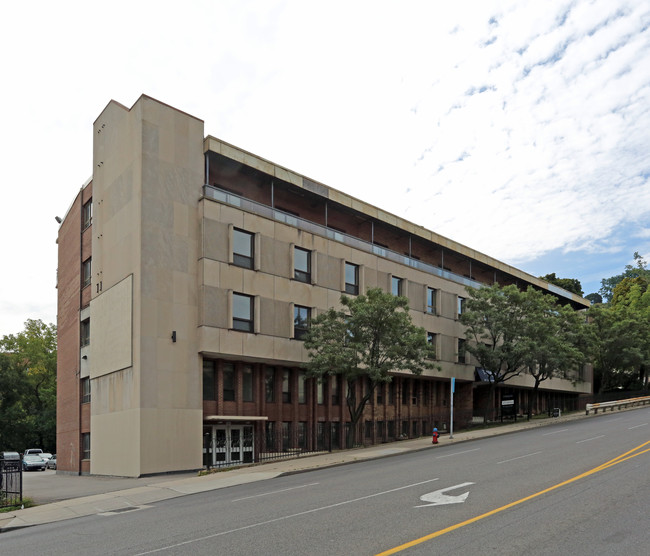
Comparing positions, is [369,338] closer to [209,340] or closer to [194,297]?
[209,340]

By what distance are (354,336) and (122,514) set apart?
17.9 meters

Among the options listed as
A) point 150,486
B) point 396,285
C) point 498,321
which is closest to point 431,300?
point 396,285

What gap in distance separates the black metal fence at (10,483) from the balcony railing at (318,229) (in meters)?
15.3

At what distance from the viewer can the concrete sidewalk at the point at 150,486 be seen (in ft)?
60.7

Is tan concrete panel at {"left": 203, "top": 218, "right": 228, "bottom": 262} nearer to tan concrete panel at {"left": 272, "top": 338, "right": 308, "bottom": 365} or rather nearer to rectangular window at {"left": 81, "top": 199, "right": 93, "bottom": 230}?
tan concrete panel at {"left": 272, "top": 338, "right": 308, "bottom": 365}

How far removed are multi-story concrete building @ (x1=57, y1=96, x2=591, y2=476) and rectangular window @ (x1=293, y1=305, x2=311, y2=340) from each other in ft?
0.21

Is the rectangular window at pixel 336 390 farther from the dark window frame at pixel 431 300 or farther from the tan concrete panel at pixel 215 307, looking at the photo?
the dark window frame at pixel 431 300

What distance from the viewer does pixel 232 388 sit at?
109 feet

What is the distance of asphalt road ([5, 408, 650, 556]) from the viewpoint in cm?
1070

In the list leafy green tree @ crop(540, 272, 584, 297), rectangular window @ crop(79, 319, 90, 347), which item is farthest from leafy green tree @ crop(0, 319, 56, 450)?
leafy green tree @ crop(540, 272, 584, 297)

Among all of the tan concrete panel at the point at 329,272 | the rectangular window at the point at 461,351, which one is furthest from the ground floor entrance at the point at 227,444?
the rectangular window at the point at 461,351

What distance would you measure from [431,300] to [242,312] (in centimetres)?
1739

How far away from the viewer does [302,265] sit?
36.7 m

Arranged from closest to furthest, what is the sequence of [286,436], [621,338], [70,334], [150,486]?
[150,486]
[286,436]
[70,334]
[621,338]
